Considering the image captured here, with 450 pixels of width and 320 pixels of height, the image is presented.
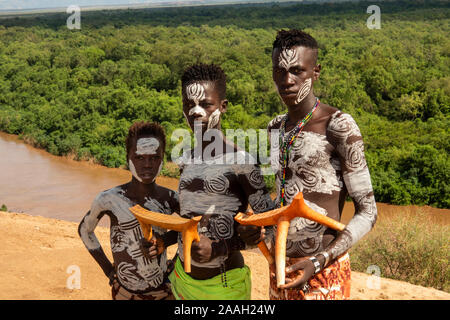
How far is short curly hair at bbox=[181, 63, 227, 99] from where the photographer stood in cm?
296

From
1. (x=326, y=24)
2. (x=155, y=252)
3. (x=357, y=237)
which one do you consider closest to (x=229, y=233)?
(x=155, y=252)

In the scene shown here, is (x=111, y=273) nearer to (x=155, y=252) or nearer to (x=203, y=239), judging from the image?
(x=155, y=252)

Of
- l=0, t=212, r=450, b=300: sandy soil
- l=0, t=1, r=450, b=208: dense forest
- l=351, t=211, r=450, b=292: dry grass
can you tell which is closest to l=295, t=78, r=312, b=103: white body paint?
l=0, t=212, r=450, b=300: sandy soil

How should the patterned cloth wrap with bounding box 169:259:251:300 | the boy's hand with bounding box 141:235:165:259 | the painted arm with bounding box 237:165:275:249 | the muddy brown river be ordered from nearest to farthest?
1. the painted arm with bounding box 237:165:275:249
2. the patterned cloth wrap with bounding box 169:259:251:300
3. the boy's hand with bounding box 141:235:165:259
4. the muddy brown river

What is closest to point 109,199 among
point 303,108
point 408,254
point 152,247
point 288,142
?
point 152,247

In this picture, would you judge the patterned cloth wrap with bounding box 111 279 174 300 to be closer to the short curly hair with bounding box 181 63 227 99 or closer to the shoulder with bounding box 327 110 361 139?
the short curly hair with bounding box 181 63 227 99

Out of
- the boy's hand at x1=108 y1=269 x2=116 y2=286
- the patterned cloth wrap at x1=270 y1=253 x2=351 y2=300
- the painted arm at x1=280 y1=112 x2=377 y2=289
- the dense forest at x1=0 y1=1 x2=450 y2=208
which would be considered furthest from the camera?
the dense forest at x1=0 y1=1 x2=450 y2=208

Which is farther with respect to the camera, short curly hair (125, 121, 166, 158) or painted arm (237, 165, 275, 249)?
short curly hair (125, 121, 166, 158)

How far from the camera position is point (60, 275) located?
23.0ft

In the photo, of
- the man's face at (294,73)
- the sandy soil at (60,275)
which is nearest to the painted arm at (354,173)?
the man's face at (294,73)

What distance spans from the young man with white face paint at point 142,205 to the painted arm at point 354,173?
114 cm

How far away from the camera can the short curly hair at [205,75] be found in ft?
9.71

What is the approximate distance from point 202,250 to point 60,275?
4779 millimetres

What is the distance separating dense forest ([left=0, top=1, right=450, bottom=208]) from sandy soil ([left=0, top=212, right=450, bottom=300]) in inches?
348
